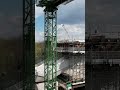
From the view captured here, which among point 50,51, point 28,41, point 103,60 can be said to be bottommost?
point 50,51

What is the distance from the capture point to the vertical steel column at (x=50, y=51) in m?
11.4

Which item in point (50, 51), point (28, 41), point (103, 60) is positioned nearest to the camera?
point (28, 41)

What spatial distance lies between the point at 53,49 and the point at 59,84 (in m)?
2.04

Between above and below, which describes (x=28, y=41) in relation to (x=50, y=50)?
above

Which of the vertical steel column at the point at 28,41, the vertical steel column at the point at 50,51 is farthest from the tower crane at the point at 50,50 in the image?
the vertical steel column at the point at 28,41

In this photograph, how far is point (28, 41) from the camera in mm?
2203

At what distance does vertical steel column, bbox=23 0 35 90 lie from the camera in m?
2.17

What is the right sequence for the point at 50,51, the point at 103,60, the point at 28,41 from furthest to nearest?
the point at 50,51 → the point at 103,60 → the point at 28,41

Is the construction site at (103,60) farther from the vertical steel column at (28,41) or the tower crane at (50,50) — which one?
the tower crane at (50,50)

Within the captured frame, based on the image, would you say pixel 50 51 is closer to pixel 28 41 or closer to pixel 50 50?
pixel 50 50

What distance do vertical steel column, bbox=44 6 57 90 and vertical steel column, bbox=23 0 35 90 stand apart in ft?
29.2

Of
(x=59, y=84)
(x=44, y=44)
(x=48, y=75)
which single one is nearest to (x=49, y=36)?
(x=44, y=44)

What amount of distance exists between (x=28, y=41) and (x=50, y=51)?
30.2ft

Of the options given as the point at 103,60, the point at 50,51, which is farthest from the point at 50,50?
the point at 103,60
